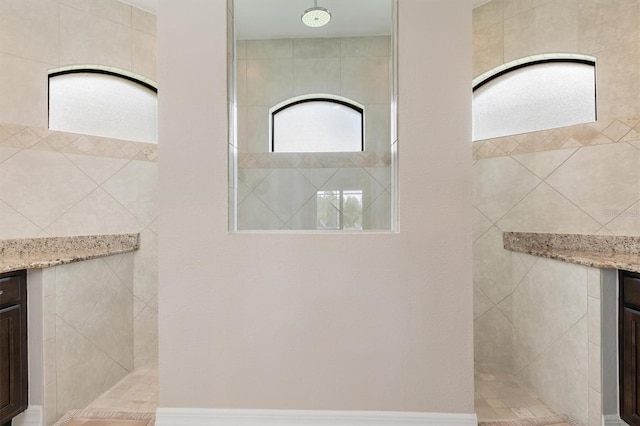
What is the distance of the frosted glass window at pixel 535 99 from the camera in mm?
2078

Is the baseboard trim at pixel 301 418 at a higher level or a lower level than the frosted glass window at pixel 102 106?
lower

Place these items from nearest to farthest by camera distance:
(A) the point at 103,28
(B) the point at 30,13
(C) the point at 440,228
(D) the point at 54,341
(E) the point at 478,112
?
1. (C) the point at 440,228
2. (D) the point at 54,341
3. (B) the point at 30,13
4. (A) the point at 103,28
5. (E) the point at 478,112

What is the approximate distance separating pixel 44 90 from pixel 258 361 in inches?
88.3

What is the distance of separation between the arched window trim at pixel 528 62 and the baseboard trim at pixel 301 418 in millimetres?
2263

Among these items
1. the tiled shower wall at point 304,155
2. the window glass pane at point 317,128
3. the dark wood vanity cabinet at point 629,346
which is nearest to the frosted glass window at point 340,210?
the tiled shower wall at point 304,155

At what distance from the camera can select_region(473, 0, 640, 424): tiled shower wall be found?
176cm

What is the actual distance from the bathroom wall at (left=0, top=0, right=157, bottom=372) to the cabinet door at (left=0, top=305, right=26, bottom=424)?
738mm

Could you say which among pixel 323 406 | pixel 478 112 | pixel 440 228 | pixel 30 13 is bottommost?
pixel 323 406

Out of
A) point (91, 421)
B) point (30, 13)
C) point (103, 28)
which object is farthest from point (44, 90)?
point (91, 421)

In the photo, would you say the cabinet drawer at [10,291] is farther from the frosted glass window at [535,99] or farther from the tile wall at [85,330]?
the frosted glass window at [535,99]

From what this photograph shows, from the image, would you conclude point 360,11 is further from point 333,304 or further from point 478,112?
point 333,304

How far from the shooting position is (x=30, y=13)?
6.70 feet

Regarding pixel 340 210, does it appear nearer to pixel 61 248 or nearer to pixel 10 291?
pixel 10 291

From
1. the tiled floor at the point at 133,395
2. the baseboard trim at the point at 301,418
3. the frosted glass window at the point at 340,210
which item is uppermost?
the frosted glass window at the point at 340,210
